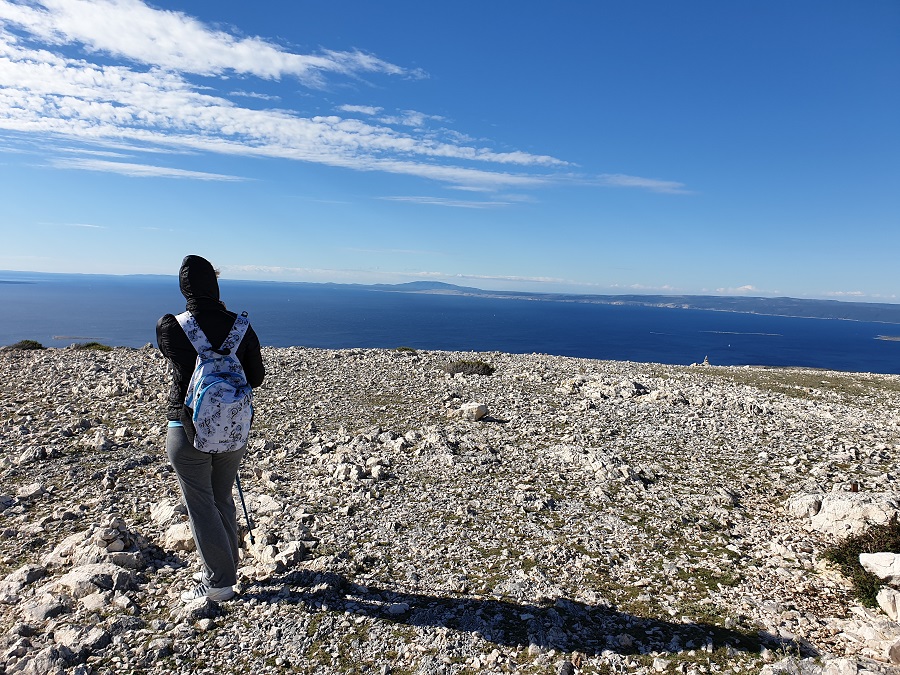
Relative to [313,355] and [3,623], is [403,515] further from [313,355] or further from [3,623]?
[313,355]

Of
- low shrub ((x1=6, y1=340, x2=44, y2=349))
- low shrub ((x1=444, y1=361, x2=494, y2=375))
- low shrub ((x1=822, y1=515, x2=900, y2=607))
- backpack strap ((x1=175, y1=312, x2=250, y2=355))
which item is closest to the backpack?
backpack strap ((x1=175, y1=312, x2=250, y2=355))

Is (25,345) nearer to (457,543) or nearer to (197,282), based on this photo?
(197,282)

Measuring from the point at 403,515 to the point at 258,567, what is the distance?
2200 mm

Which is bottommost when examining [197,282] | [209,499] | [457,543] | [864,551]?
[457,543]

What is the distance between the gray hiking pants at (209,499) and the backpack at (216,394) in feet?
0.70

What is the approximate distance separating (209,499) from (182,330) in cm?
175

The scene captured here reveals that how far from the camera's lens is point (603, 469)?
8.87 m

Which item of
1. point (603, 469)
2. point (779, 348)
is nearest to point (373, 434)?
point (603, 469)

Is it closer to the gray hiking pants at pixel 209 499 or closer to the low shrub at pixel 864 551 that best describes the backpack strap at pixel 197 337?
the gray hiking pants at pixel 209 499

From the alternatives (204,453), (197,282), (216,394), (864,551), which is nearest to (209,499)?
(204,453)

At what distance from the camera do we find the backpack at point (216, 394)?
445 cm

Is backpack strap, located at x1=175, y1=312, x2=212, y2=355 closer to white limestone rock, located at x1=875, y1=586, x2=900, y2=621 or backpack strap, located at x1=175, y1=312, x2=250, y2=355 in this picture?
backpack strap, located at x1=175, y1=312, x2=250, y2=355

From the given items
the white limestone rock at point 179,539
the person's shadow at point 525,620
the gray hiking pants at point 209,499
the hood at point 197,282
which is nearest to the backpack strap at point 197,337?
the hood at point 197,282

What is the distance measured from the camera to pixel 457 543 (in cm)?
635
